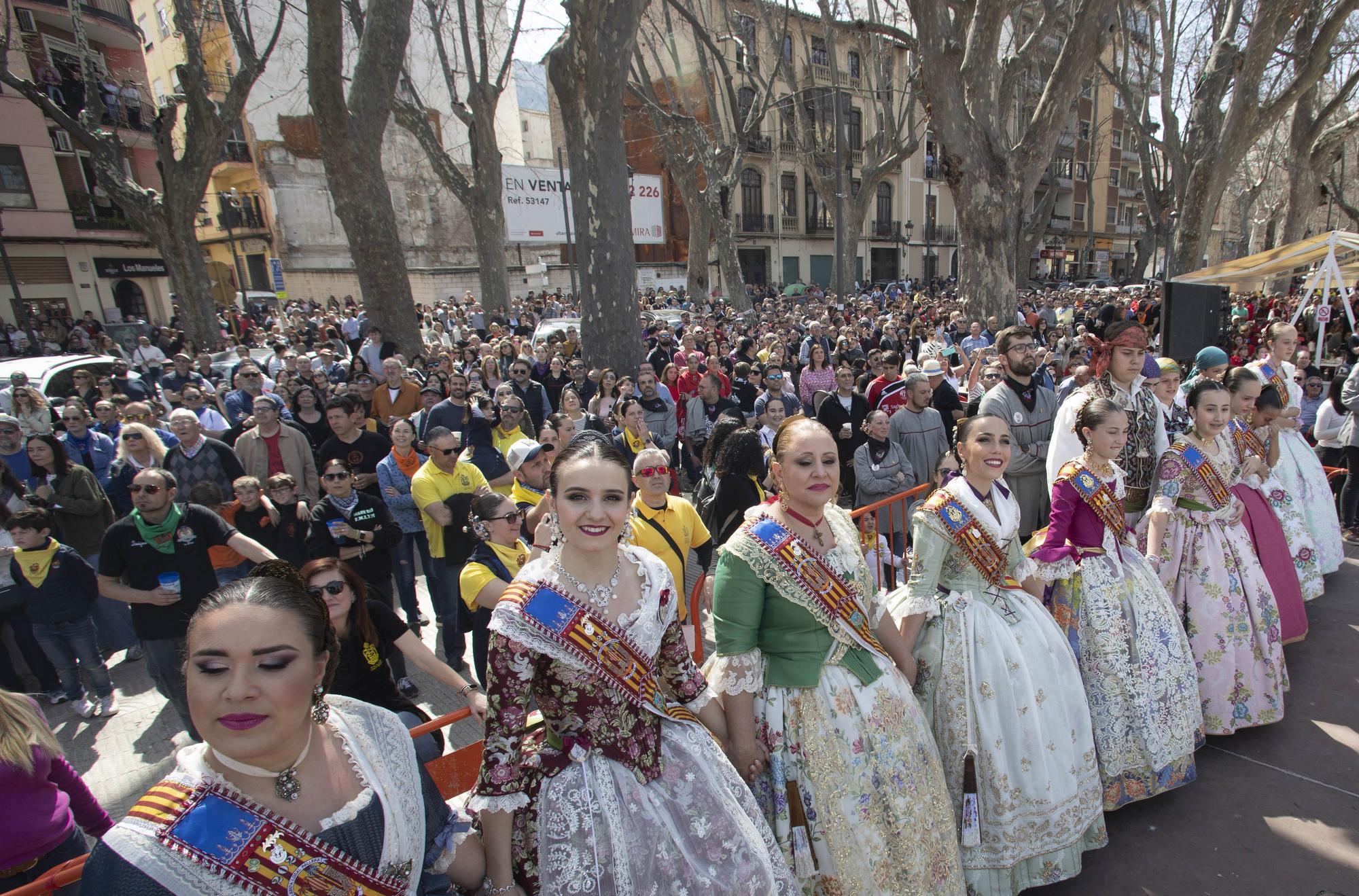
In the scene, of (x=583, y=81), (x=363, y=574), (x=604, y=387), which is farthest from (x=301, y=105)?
(x=363, y=574)

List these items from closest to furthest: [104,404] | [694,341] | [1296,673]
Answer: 1. [1296,673]
2. [104,404]
3. [694,341]

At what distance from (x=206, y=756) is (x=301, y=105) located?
1438 inches

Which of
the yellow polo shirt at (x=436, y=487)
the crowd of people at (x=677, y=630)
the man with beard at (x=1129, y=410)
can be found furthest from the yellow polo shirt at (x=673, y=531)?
the man with beard at (x=1129, y=410)

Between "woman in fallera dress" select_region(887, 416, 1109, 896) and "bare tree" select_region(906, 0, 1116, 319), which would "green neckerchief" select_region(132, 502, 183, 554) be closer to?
"woman in fallera dress" select_region(887, 416, 1109, 896)

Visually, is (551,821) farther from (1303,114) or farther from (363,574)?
(1303,114)

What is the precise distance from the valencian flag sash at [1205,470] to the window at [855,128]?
38.0m

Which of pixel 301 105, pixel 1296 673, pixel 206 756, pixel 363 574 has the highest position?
pixel 301 105

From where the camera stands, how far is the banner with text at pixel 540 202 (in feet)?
96.2

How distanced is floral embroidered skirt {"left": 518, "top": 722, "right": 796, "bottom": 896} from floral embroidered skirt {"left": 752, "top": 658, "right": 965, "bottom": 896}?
34 cm

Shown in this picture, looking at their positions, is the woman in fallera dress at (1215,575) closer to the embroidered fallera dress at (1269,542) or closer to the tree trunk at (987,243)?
the embroidered fallera dress at (1269,542)

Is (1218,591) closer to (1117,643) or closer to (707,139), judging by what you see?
(1117,643)

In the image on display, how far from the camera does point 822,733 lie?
2324 mm

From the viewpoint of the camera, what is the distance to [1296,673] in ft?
13.5

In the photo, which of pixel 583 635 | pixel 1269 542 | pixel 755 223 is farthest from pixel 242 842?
pixel 755 223
